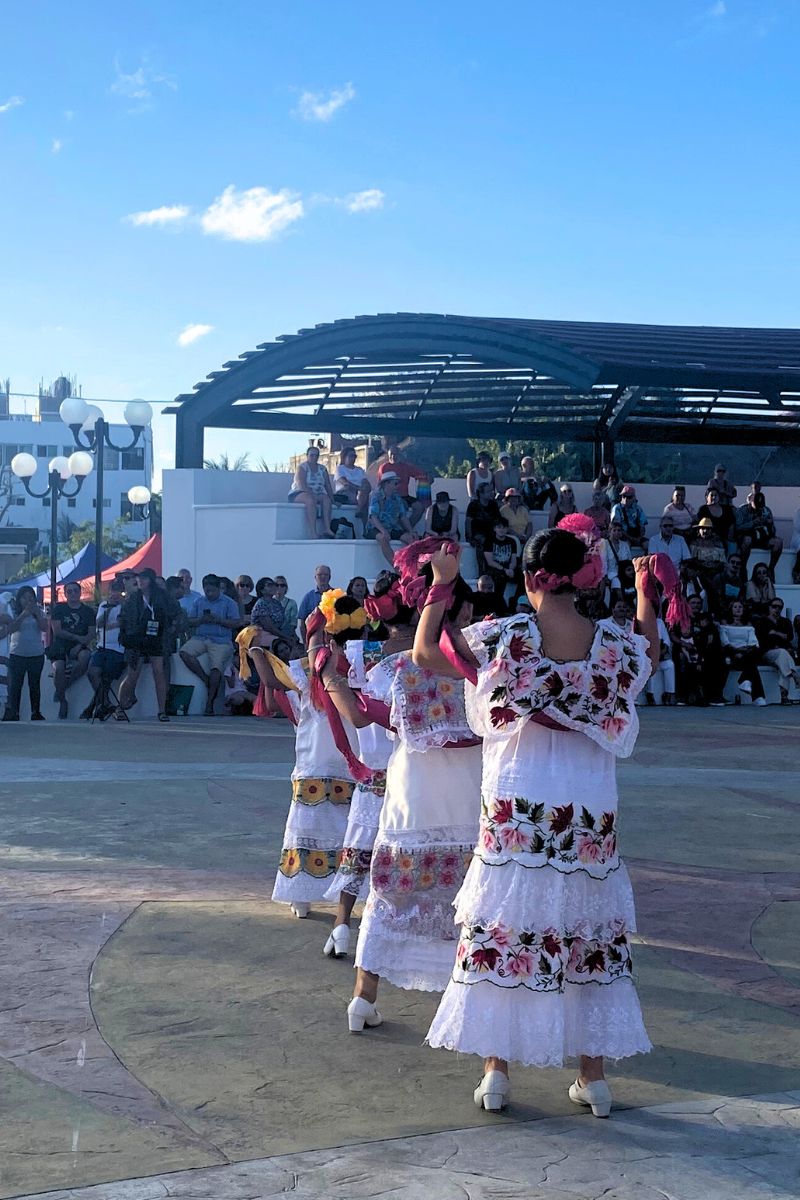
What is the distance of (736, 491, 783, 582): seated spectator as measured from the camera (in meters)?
20.7

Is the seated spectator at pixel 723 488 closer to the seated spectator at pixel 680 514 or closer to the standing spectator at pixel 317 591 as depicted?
the seated spectator at pixel 680 514

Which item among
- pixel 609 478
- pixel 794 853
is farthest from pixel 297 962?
pixel 609 478

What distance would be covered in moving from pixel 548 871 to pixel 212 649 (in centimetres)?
1320

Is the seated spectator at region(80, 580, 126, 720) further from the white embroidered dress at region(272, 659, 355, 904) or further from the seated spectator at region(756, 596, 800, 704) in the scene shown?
the white embroidered dress at region(272, 659, 355, 904)

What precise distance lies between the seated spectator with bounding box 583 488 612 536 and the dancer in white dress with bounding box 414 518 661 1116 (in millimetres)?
14827

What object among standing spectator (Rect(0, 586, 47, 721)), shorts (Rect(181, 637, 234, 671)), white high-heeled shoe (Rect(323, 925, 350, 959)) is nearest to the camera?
white high-heeled shoe (Rect(323, 925, 350, 959))

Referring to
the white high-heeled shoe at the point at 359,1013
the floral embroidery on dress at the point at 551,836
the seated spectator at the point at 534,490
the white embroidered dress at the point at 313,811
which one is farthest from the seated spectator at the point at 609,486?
the floral embroidery on dress at the point at 551,836

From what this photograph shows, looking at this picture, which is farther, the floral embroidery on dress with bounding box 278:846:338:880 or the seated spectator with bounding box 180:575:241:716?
the seated spectator with bounding box 180:575:241:716

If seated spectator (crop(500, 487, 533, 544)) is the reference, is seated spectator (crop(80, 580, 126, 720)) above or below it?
below

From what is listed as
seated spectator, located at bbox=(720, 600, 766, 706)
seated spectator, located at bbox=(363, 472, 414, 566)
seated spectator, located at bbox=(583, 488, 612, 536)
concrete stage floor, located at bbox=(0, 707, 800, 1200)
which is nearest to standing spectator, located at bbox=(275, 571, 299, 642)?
seated spectator, located at bbox=(363, 472, 414, 566)

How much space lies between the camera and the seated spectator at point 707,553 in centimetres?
1975

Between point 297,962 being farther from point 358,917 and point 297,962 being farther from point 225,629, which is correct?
point 225,629

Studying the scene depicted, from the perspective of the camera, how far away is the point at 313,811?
6.98m

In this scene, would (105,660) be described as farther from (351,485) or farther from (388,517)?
(351,485)
